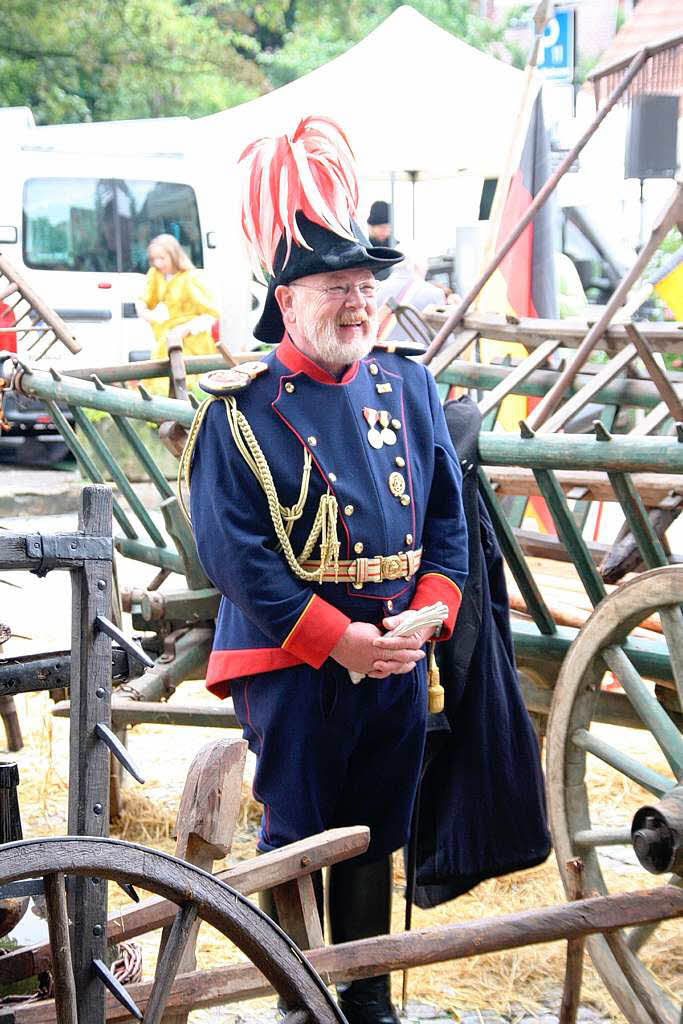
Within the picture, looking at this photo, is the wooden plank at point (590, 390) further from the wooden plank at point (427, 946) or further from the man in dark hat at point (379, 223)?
the man in dark hat at point (379, 223)

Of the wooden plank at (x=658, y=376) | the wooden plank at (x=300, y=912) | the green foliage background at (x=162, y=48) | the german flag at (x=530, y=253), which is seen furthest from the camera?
the green foliage background at (x=162, y=48)

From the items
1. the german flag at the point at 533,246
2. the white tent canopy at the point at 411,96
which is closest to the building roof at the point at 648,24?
the white tent canopy at the point at 411,96

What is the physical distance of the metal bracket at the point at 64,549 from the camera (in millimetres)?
1739

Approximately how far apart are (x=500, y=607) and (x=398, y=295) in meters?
6.14

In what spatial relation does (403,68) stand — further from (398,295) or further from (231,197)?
(398,295)

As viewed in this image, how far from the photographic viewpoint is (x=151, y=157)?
496 inches

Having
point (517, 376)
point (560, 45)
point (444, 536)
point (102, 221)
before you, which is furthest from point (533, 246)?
point (560, 45)

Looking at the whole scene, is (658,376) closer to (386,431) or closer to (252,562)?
(386,431)

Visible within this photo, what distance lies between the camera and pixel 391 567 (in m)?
2.59

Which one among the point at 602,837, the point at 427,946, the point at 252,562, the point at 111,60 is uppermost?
the point at 111,60

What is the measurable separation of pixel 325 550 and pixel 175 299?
28.5ft

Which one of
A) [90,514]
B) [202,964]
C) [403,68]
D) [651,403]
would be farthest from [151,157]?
[90,514]

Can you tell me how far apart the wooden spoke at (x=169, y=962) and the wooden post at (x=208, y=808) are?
0.96 feet

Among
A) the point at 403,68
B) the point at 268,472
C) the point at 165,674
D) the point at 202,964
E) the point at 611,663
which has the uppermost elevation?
the point at 403,68
